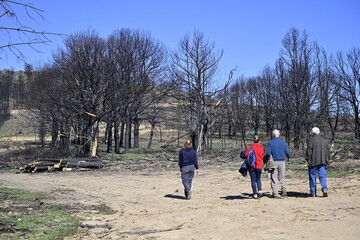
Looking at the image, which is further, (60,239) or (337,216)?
(337,216)

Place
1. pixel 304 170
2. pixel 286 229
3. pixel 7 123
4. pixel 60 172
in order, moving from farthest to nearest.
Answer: pixel 7 123, pixel 60 172, pixel 304 170, pixel 286 229

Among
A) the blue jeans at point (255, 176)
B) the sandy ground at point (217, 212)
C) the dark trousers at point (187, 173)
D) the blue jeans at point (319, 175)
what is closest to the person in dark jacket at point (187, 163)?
the dark trousers at point (187, 173)

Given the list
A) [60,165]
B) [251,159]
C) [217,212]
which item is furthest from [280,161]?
[60,165]

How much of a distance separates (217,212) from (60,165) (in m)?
19.1

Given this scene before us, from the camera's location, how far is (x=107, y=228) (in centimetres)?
931

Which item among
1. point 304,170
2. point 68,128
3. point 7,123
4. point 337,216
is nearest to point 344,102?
point 68,128

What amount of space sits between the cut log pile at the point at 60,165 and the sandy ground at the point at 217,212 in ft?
31.6

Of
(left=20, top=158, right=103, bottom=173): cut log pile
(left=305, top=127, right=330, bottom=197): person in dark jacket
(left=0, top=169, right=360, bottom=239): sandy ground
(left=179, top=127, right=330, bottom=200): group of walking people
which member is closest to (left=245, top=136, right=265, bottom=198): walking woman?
(left=179, top=127, right=330, bottom=200): group of walking people

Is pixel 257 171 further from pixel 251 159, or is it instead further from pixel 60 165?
pixel 60 165

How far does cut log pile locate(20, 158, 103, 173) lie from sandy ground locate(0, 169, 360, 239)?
9.63 metres

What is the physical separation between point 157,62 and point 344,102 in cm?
2864

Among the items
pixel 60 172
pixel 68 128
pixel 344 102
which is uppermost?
pixel 344 102

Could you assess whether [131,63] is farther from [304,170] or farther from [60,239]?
[60,239]

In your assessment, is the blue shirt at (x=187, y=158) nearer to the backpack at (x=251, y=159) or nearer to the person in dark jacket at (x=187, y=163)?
the person in dark jacket at (x=187, y=163)
